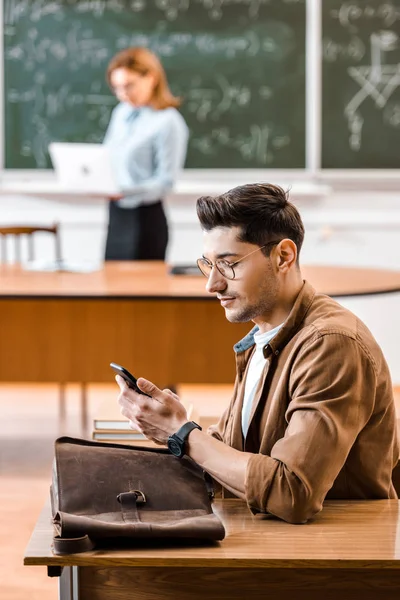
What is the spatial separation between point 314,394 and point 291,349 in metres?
0.15

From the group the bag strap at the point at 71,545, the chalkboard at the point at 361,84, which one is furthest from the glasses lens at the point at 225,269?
the chalkboard at the point at 361,84

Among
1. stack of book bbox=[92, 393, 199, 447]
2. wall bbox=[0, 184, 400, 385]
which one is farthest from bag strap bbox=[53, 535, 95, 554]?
wall bbox=[0, 184, 400, 385]

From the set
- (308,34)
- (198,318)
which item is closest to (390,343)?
(308,34)

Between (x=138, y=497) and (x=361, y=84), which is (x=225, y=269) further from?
(x=361, y=84)

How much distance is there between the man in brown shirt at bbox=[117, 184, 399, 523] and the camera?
160 cm

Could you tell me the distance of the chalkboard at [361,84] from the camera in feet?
17.7

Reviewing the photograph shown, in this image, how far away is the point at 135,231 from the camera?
4914mm

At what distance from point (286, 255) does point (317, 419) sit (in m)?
0.32

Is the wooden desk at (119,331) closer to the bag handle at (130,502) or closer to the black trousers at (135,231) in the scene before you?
the black trousers at (135,231)

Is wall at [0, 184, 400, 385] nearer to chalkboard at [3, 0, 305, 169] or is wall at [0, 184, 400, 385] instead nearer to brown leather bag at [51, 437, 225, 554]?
chalkboard at [3, 0, 305, 169]

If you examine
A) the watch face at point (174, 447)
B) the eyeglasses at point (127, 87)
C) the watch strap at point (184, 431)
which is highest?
the eyeglasses at point (127, 87)

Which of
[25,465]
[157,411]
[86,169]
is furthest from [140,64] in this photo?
[157,411]

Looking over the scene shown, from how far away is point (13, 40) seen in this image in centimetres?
550

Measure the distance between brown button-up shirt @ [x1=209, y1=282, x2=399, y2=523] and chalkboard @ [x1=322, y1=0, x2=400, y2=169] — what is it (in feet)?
12.5
